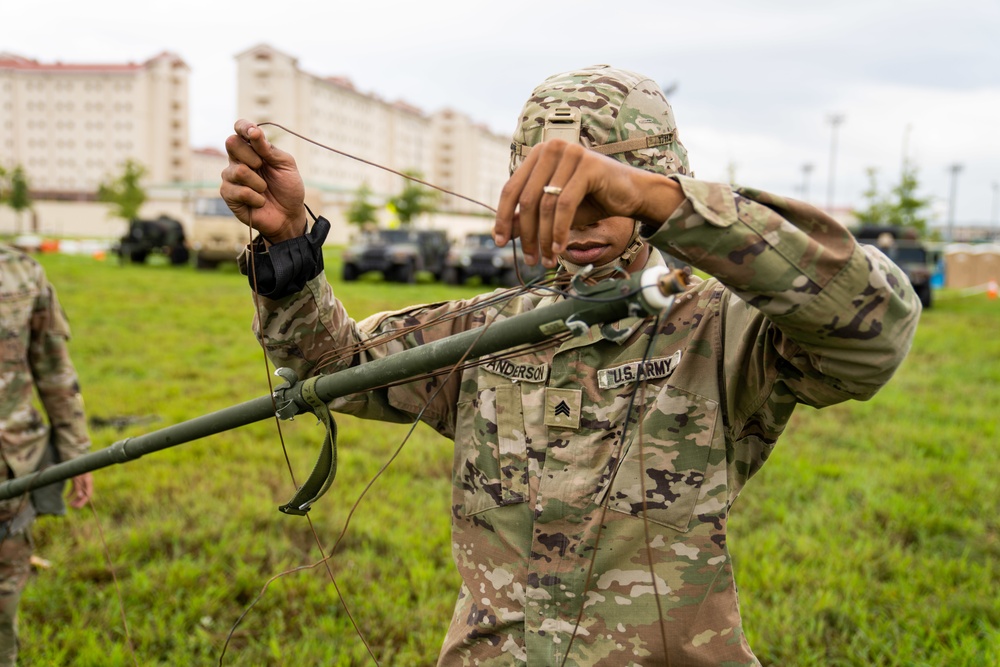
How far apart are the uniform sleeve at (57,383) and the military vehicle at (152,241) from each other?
22.7m

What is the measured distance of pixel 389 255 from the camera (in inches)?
791

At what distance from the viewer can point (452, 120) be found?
89625 millimetres

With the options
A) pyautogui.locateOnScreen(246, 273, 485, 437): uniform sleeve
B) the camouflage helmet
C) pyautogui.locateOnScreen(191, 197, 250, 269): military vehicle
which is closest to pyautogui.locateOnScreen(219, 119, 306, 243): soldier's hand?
pyautogui.locateOnScreen(246, 273, 485, 437): uniform sleeve

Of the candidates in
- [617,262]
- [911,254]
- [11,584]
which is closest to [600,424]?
[617,262]

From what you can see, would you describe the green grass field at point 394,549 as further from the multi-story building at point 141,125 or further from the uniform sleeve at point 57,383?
the multi-story building at point 141,125

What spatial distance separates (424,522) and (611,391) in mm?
3262

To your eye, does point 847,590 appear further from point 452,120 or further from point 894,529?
point 452,120

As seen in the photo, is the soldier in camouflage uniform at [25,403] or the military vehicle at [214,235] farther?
the military vehicle at [214,235]

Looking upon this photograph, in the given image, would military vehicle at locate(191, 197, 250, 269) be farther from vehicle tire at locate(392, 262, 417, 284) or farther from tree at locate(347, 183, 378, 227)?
tree at locate(347, 183, 378, 227)

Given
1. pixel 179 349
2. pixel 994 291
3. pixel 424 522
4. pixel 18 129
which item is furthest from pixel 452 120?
pixel 424 522

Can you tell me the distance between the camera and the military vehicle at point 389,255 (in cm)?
2014

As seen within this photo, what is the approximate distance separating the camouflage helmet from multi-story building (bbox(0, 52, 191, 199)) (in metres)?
75.9

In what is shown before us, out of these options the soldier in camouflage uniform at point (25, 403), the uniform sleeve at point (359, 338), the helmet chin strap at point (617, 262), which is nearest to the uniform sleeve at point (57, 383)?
the soldier in camouflage uniform at point (25, 403)

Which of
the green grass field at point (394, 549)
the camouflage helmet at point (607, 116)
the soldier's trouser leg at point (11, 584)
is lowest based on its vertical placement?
the green grass field at point (394, 549)
